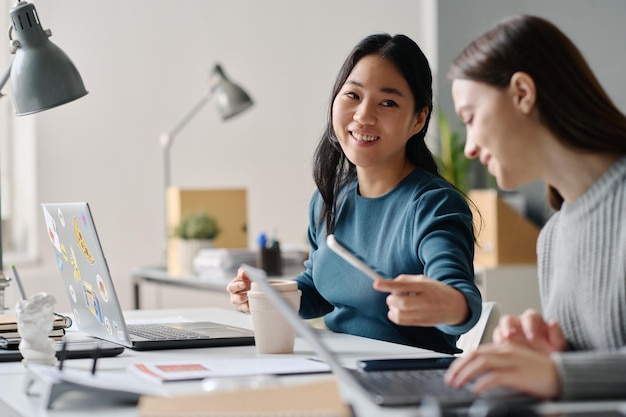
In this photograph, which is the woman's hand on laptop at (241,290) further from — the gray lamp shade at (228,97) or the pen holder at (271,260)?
the gray lamp shade at (228,97)

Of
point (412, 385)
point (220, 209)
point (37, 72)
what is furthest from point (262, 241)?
point (412, 385)

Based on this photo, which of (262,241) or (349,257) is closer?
(349,257)

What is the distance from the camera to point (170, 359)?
154 centimetres

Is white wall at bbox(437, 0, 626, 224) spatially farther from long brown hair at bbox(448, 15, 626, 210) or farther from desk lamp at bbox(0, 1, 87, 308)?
long brown hair at bbox(448, 15, 626, 210)

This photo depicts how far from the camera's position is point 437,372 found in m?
1.26

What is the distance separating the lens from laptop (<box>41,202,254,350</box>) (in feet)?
5.35

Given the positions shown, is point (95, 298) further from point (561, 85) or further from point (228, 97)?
point (228, 97)

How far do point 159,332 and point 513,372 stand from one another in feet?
3.12

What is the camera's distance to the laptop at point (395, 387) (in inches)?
41.1

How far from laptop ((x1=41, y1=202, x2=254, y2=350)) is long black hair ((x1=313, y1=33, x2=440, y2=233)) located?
424 millimetres

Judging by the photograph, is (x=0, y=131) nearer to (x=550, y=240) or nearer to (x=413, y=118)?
(x=413, y=118)

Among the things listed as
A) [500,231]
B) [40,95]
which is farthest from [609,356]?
[500,231]

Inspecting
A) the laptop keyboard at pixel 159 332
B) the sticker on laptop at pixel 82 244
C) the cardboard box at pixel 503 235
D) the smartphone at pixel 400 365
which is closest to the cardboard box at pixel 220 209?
the cardboard box at pixel 503 235

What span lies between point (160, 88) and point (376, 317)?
3.29 metres
